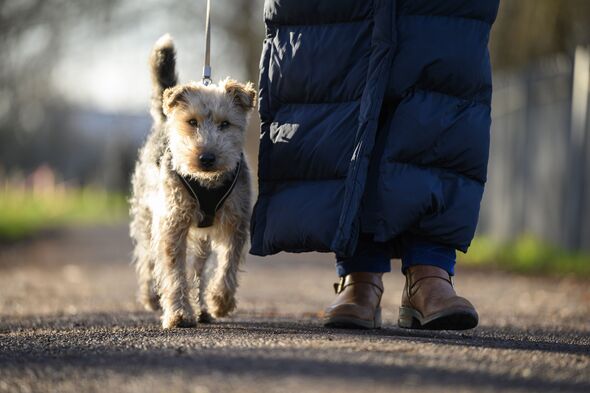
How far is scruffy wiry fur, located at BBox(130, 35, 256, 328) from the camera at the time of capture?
4836 mm

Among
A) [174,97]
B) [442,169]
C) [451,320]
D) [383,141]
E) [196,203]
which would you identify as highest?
[174,97]

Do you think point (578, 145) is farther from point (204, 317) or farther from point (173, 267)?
point (173, 267)

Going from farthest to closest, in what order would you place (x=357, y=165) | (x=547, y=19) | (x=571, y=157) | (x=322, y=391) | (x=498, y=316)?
(x=547, y=19) → (x=571, y=157) → (x=498, y=316) → (x=357, y=165) → (x=322, y=391)

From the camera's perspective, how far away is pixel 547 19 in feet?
46.4

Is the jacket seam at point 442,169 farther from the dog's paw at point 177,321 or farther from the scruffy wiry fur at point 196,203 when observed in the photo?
the dog's paw at point 177,321

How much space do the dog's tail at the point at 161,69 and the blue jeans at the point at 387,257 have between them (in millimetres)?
1737

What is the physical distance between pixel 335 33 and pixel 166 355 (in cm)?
187

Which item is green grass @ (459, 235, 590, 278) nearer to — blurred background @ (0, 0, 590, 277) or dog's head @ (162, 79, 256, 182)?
blurred background @ (0, 0, 590, 277)

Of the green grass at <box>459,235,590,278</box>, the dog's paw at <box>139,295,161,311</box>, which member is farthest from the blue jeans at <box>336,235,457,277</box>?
the green grass at <box>459,235,590,278</box>

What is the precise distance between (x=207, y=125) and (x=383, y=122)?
1052 millimetres

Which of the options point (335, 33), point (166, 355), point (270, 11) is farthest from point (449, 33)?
point (166, 355)

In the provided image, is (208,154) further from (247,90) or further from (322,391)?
(322,391)

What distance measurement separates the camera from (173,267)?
15.9 feet

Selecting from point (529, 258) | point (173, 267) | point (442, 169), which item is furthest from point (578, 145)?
point (173, 267)
